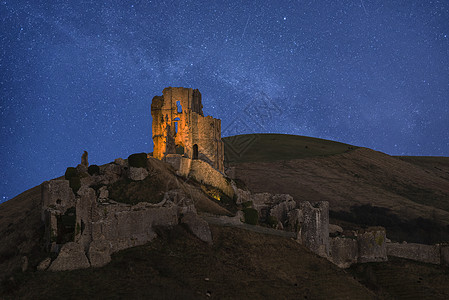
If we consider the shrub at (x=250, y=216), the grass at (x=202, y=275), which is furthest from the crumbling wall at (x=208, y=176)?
the grass at (x=202, y=275)

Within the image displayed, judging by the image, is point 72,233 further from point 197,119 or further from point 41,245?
point 197,119

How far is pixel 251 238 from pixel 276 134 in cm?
11195

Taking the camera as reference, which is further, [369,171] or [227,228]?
[369,171]

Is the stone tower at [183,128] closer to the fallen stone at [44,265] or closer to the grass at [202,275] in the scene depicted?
the grass at [202,275]

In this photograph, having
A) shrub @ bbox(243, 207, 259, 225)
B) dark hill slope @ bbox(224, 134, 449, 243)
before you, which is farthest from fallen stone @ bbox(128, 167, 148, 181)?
dark hill slope @ bbox(224, 134, 449, 243)

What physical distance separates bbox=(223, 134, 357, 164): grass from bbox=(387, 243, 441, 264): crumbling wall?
54806 millimetres

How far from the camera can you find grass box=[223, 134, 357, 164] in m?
105

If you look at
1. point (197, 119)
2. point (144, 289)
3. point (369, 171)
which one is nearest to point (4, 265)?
point (144, 289)

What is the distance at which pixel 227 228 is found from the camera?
34.0 metres

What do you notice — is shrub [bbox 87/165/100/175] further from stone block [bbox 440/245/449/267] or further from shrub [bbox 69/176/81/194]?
stone block [bbox 440/245/449/267]

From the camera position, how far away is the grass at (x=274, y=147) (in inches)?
4125

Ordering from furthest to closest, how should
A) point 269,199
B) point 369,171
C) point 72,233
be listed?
1. point 369,171
2. point 269,199
3. point 72,233

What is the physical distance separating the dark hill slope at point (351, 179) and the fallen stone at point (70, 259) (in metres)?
50.9

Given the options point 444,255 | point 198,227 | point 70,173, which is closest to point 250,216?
point 198,227
